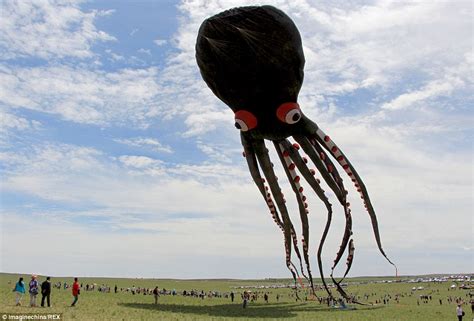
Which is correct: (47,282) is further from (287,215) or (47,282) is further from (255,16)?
(255,16)

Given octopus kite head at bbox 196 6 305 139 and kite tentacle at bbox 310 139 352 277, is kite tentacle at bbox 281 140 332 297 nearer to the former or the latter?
kite tentacle at bbox 310 139 352 277

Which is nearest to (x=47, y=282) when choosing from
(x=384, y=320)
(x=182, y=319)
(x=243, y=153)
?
(x=182, y=319)

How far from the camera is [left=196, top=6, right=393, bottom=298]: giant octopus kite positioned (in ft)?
43.7

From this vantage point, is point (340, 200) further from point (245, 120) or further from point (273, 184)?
point (245, 120)

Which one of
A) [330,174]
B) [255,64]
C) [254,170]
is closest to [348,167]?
[330,174]

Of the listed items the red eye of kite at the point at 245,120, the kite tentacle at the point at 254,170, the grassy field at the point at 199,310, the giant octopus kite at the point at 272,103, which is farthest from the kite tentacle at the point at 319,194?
the grassy field at the point at 199,310

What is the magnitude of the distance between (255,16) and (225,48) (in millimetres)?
1323

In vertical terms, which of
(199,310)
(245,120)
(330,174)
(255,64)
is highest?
(255,64)

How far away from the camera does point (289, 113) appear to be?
1465 cm

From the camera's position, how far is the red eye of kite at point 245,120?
Result: 1467 cm

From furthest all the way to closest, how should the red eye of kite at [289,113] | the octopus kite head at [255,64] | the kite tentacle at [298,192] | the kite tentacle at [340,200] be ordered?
the kite tentacle at [298,192]
the kite tentacle at [340,200]
the red eye of kite at [289,113]
the octopus kite head at [255,64]

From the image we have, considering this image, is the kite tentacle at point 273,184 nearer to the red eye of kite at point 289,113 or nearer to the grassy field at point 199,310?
the red eye of kite at point 289,113

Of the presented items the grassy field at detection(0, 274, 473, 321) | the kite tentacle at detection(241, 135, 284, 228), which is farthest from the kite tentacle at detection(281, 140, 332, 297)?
the grassy field at detection(0, 274, 473, 321)

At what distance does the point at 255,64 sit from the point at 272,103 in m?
1.57
